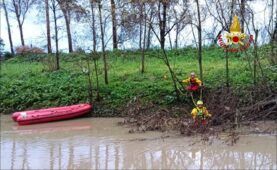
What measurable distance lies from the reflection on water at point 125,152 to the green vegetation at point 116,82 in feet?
12.1

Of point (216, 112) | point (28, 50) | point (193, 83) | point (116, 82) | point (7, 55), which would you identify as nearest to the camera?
point (216, 112)

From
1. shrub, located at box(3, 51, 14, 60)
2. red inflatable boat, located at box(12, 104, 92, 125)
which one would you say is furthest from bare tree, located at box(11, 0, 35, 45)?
red inflatable boat, located at box(12, 104, 92, 125)

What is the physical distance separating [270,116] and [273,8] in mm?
4070

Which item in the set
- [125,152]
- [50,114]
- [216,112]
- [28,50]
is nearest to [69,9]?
[50,114]

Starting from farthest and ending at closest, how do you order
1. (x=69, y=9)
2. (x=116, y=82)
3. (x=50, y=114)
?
(x=69, y=9) < (x=116, y=82) < (x=50, y=114)

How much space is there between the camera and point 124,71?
19.4m

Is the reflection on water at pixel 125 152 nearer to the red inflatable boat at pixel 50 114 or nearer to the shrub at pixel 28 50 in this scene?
the red inflatable boat at pixel 50 114

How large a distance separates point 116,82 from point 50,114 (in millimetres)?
3385

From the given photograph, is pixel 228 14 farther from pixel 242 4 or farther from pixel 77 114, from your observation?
pixel 77 114

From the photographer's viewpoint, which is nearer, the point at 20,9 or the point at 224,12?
the point at 224,12

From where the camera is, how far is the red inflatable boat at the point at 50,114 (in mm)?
14359

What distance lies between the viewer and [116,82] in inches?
676

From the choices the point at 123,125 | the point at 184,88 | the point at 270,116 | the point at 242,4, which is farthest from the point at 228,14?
the point at 123,125

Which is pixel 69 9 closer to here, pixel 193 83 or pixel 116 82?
pixel 116 82
